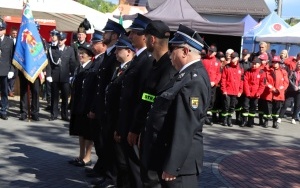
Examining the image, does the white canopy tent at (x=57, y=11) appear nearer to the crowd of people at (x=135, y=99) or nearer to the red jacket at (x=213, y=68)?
the crowd of people at (x=135, y=99)

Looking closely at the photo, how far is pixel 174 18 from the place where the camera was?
15.6 metres

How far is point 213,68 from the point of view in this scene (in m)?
12.2

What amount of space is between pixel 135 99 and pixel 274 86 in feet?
26.1

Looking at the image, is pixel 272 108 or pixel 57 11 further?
pixel 57 11

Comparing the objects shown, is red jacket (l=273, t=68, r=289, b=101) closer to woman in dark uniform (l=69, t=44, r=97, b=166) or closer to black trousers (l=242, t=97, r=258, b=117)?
black trousers (l=242, t=97, r=258, b=117)

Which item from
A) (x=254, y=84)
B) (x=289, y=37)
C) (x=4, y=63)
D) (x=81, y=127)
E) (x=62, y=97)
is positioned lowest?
(x=81, y=127)

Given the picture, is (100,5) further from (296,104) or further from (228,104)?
(228,104)

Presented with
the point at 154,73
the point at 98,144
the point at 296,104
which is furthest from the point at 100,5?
the point at 154,73

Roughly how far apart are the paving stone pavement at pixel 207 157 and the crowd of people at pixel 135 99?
Result: 18.2 inches

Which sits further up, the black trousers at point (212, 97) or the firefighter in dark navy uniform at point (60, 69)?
the firefighter in dark navy uniform at point (60, 69)

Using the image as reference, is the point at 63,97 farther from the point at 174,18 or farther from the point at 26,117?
the point at 174,18

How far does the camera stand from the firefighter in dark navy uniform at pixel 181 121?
3.72 metres

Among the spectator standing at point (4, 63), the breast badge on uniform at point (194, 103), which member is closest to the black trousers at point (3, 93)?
the spectator standing at point (4, 63)

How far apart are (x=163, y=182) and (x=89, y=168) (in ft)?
11.3
